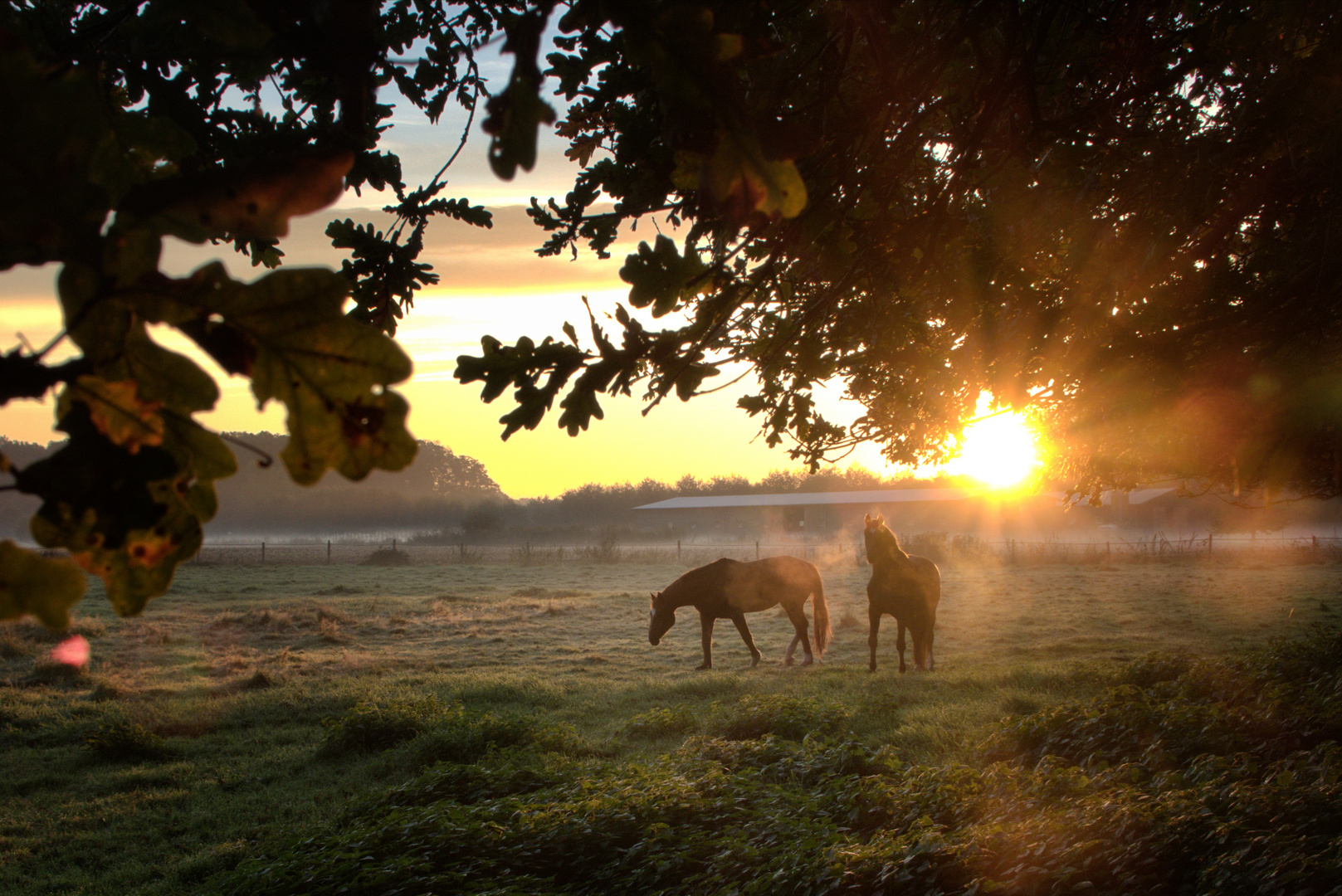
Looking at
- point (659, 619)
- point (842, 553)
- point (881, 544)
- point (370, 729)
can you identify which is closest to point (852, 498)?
point (842, 553)

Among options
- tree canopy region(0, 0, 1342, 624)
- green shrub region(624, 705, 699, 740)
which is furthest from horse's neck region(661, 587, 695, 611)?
tree canopy region(0, 0, 1342, 624)

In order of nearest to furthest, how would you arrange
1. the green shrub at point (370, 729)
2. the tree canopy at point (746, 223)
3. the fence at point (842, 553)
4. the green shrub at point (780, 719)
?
the tree canopy at point (746, 223), the green shrub at point (780, 719), the green shrub at point (370, 729), the fence at point (842, 553)

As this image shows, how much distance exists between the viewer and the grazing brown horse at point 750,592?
41.5 feet

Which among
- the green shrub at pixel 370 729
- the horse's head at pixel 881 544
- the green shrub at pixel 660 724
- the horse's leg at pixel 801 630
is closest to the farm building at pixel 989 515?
the horse's leg at pixel 801 630

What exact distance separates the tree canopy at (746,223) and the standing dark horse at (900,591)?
9.32 feet

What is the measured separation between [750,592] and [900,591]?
2.98m

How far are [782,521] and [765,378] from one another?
5066 cm

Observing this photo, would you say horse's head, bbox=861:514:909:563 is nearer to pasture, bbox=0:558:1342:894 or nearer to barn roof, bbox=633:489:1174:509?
pasture, bbox=0:558:1342:894

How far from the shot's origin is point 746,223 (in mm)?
1223

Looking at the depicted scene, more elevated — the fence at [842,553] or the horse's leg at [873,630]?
the horse's leg at [873,630]

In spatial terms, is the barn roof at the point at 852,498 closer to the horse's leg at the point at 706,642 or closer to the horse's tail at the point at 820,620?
the horse's tail at the point at 820,620

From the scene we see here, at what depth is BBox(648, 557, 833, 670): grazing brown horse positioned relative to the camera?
41.5ft

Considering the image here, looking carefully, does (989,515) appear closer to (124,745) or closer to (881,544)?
(881,544)

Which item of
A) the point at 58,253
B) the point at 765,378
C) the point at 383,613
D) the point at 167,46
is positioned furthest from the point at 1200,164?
the point at 383,613
